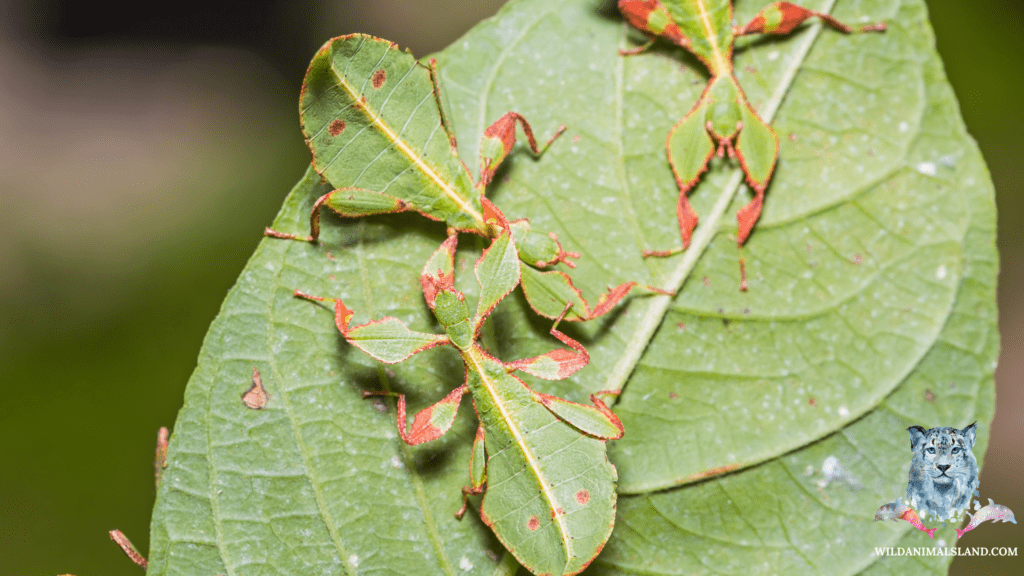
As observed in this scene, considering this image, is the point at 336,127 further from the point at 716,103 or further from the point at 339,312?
the point at 716,103

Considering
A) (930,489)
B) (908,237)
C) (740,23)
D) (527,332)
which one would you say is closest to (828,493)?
(930,489)

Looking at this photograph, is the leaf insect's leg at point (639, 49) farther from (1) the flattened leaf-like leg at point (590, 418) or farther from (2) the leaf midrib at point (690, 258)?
(1) the flattened leaf-like leg at point (590, 418)

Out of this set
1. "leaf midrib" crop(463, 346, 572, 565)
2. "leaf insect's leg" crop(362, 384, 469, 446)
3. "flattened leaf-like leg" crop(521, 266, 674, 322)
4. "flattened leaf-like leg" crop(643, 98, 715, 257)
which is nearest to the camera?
"leaf midrib" crop(463, 346, 572, 565)

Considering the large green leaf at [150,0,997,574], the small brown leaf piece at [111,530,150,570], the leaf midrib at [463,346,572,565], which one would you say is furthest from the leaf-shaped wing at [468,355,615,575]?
the small brown leaf piece at [111,530,150,570]

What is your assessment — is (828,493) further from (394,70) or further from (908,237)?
(394,70)

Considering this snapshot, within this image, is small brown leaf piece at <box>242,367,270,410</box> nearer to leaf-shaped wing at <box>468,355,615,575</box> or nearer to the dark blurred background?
leaf-shaped wing at <box>468,355,615,575</box>

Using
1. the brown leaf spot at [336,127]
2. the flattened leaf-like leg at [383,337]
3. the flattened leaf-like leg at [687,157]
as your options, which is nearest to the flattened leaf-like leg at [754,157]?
the flattened leaf-like leg at [687,157]
